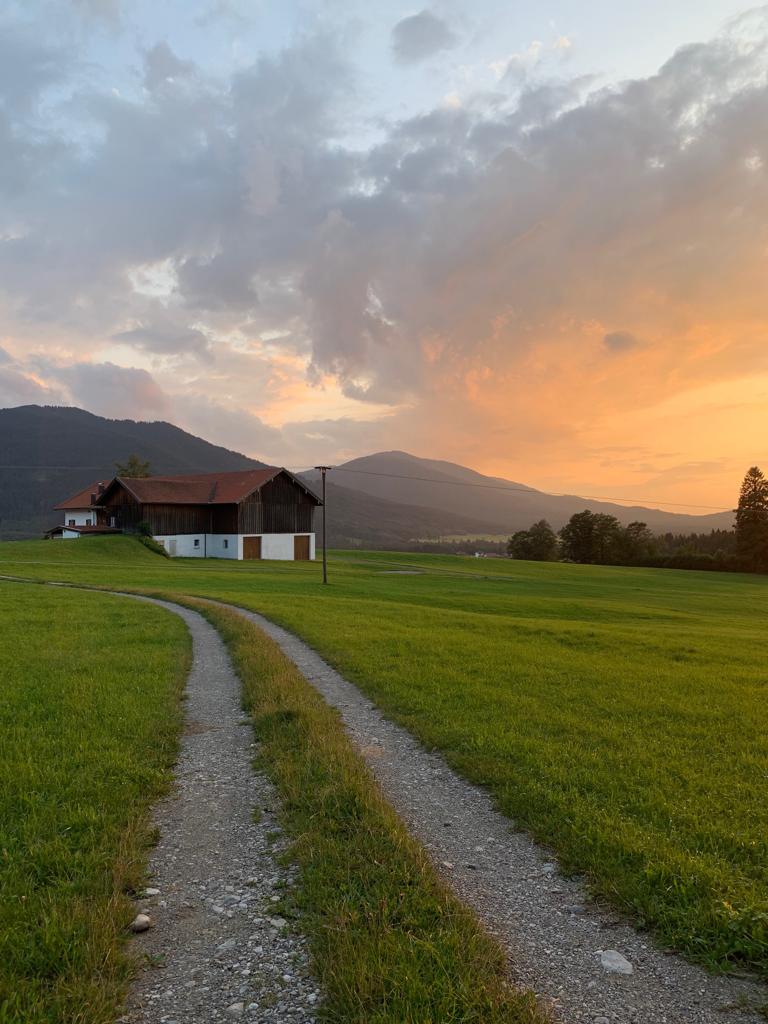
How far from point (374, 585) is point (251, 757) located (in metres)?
31.2

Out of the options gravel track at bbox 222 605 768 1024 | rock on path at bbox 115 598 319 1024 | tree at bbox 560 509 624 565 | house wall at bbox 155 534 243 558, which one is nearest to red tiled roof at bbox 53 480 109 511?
house wall at bbox 155 534 243 558

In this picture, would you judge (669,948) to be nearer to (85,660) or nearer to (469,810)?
(469,810)

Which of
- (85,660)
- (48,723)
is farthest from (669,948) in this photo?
(85,660)

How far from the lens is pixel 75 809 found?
21.7 feet

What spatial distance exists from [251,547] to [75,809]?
5984 centimetres

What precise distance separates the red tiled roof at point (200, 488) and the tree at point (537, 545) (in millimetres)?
50368

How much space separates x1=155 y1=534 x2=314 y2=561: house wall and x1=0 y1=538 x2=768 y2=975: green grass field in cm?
3741

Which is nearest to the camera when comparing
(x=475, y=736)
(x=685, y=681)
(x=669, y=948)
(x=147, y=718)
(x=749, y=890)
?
(x=669, y=948)

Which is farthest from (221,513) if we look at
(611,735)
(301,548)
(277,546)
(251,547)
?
(611,735)

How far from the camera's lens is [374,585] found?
3966 centimetres

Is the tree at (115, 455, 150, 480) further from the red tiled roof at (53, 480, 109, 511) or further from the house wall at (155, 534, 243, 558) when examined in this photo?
the house wall at (155, 534, 243, 558)

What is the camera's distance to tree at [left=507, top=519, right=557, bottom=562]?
347ft

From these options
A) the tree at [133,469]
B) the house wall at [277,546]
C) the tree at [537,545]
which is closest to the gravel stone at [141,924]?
the house wall at [277,546]

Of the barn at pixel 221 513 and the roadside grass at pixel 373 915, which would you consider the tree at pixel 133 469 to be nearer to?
the barn at pixel 221 513
